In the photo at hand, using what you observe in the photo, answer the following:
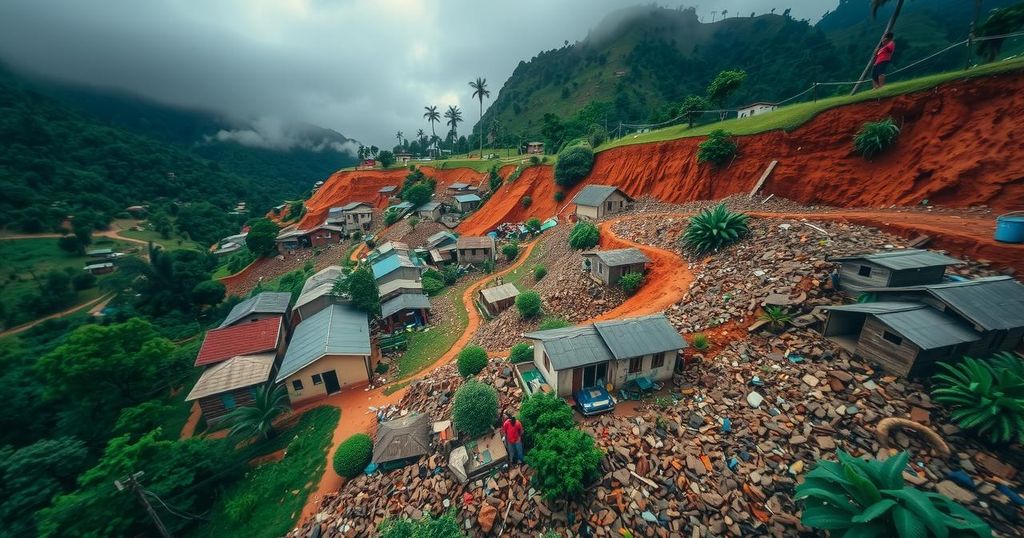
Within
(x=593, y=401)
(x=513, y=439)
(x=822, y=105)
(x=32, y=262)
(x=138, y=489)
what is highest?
(x=822, y=105)

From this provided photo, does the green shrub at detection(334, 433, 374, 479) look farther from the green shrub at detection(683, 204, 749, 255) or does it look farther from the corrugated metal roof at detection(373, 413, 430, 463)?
the green shrub at detection(683, 204, 749, 255)

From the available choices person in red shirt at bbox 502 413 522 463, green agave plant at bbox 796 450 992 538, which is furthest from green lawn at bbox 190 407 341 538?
green agave plant at bbox 796 450 992 538

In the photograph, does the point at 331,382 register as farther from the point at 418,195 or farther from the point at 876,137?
the point at 418,195

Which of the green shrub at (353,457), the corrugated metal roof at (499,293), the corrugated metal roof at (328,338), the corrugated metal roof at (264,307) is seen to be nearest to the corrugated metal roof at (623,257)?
the corrugated metal roof at (499,293)

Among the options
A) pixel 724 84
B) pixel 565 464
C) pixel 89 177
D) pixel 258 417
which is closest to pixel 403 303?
pixel 258 417

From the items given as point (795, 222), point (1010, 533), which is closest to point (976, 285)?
point (1010, 533)

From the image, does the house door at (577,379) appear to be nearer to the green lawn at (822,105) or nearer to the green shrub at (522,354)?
the green shrub at (522,354)

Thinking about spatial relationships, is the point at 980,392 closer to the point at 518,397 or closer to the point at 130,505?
the point at 518,397
